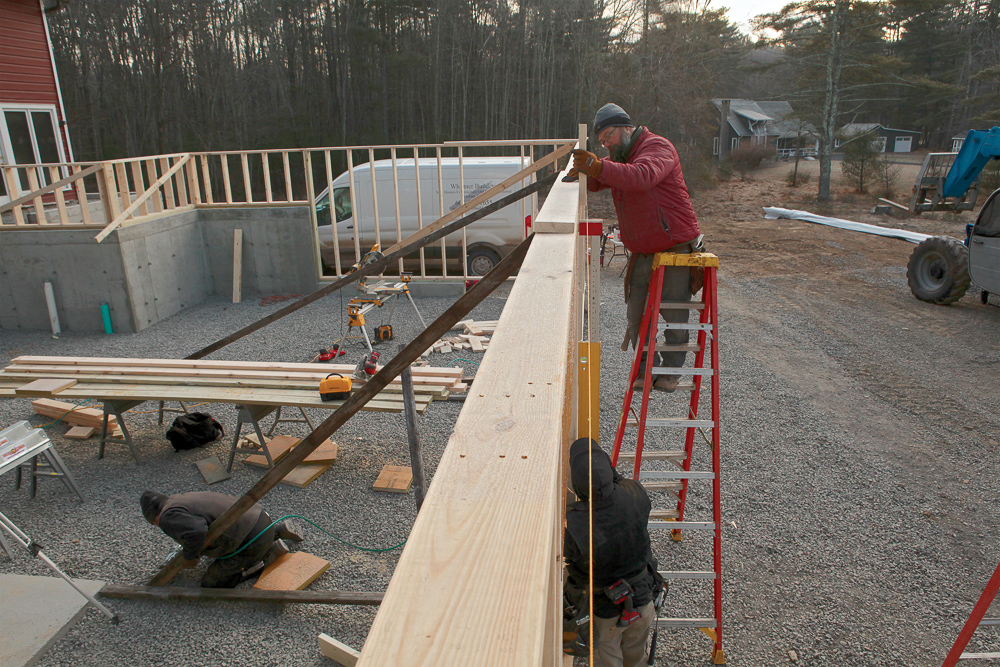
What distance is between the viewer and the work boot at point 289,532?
161 inches

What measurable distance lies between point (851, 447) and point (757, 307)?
4748 millimetres

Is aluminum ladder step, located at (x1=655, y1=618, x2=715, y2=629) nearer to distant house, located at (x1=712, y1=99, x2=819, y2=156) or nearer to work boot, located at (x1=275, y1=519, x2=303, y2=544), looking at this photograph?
work boot, located at (x1=275, y1=519, x2=303, y2=544)

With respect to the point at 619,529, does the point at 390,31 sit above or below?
above

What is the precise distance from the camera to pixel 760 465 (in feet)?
16.4

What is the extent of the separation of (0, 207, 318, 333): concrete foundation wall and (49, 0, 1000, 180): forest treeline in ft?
49.3

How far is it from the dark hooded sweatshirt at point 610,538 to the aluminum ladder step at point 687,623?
593 mm

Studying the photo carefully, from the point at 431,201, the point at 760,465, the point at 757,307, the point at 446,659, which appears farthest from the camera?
the point at 431,201

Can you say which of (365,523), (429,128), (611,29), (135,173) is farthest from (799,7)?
(365,523)

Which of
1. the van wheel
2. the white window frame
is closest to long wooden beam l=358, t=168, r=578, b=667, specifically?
the van wheel

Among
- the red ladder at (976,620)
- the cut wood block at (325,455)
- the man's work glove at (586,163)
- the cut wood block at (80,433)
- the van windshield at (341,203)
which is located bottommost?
the cut wood block at (80,433)

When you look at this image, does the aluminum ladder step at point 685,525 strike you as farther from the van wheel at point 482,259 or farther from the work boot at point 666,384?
the van wheel at point 482,259

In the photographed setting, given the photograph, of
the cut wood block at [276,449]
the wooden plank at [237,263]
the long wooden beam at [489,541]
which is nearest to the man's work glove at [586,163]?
the long wooden beam at [489,541]

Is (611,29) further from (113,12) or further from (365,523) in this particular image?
(365,523)

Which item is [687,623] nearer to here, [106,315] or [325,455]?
[325,455]
